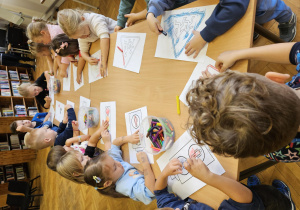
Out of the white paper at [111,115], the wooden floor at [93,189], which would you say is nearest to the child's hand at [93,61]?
the white paper at [111,115]

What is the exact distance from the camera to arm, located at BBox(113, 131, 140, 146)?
1.07 meters

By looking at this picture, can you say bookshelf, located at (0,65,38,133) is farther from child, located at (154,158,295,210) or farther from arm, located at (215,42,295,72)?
arm, located at (215,42,295,72)

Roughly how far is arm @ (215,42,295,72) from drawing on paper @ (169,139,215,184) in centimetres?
34

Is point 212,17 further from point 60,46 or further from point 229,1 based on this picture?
point 60,46

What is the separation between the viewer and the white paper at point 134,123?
1.05 metres

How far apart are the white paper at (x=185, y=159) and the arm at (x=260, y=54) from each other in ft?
1.13

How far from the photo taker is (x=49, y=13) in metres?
3.69

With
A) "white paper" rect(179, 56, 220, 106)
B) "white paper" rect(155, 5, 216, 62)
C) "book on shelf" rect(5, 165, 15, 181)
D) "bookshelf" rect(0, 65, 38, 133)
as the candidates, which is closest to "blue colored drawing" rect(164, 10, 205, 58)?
"white paper" rect(155, 5, 216, 62)

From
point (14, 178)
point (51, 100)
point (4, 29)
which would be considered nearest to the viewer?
point (51, 100)

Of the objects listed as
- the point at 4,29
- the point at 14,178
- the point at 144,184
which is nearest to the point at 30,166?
the point at 14,178

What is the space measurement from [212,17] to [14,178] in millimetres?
4266

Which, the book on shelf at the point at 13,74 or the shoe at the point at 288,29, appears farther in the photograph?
the book on shelf at the point at 13,74

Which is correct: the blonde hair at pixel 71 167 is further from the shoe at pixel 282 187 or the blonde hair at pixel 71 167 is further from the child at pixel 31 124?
the shoe at pixel 282 187

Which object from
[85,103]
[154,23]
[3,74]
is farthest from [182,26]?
[3,74]
